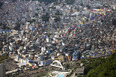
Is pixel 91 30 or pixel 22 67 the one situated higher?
pixel 91 30

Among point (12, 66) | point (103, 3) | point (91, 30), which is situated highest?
point (103, 3)

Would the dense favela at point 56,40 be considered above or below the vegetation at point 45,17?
below

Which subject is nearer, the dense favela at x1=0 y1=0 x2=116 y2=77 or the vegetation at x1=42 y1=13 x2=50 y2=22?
the dense favela at x1=0 y1=0 x2=116 y2=77

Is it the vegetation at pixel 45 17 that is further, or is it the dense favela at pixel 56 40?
the vegetation at pixel 45 17

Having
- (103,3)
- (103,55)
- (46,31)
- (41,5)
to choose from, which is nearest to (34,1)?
(41,5)

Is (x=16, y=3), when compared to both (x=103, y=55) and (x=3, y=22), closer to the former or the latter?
(x=3, y=22)

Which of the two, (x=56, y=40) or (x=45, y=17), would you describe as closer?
(x=56, y=40)

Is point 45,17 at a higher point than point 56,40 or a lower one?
higher

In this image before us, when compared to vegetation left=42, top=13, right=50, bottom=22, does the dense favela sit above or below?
A: below
